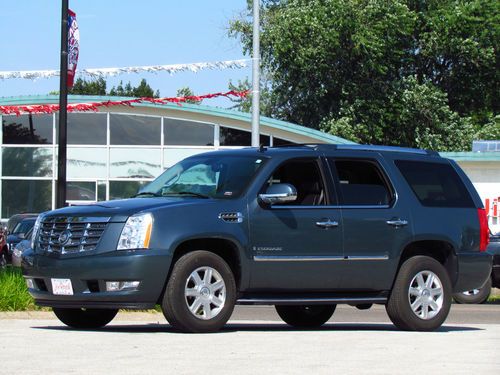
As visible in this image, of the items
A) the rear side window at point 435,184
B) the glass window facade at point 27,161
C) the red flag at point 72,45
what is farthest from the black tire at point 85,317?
the glass window facade at point 27,161

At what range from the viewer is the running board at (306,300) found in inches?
481

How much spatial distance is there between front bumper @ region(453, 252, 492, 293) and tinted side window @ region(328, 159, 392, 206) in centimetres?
115

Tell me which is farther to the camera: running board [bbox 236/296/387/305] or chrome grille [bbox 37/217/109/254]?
running board [bbox 236/296/387/305]

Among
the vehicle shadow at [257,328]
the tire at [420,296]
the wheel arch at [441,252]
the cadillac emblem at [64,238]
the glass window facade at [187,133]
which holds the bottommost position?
the vehicle shadow at [257,328]

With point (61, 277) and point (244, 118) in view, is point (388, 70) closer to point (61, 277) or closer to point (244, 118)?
point (244, 118)

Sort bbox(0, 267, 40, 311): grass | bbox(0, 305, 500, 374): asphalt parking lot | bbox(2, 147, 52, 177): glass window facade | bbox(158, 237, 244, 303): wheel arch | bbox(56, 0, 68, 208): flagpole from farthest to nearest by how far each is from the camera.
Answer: bbox(2, 147, 52, 177): glass window facade, bbox(56, 0, 68, 208): flagpole, bbox(0, 267, 40, 311): grass, bbox(158, 237, 244, 303): wheel arch, bbox(0, 305, 500, 374): asphalt parking lot

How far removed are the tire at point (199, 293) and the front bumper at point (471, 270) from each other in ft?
9.37

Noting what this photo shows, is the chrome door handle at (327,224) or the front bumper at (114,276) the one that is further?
the chrome door handle at (327,224)

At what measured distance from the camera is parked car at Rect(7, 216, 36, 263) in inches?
1286

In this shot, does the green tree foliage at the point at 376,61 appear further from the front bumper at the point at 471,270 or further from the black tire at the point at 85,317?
the black tire at the point at 85,317

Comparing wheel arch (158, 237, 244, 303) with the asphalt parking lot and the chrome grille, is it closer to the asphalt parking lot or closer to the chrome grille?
the asphalt parking lot

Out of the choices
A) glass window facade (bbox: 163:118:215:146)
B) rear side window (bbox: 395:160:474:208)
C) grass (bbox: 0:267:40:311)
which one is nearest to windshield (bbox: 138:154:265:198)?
rear side window (bbox: 395:160:474:208)

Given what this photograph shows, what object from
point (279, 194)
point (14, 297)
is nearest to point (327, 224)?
point (279, 194)

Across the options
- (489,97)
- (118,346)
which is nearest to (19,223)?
(118,346)
